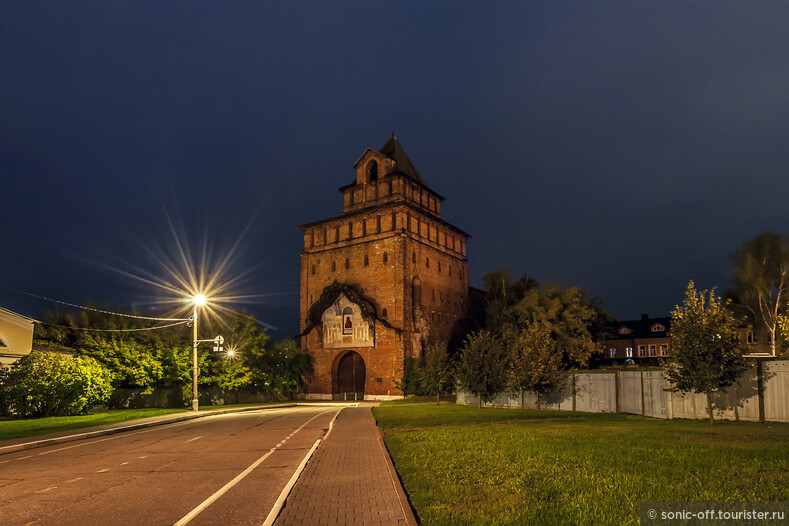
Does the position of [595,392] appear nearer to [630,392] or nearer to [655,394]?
[630,392]

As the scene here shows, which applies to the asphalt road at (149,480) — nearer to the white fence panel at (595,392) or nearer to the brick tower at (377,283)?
the white fence panel at (595,392)

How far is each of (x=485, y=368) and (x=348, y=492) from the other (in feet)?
85.8

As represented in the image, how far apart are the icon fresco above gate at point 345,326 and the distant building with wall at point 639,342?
131 ft

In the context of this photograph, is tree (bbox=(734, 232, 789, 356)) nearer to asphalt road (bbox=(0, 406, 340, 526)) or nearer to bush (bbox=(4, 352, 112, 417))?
asphalt road (bbox=(0, 406, 340, 526))

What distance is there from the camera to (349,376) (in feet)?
182

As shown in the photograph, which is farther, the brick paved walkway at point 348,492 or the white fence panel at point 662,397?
the white fence panel at point 662,397

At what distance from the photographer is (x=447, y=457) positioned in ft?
39.6

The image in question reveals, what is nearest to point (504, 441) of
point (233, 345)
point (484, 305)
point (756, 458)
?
point (756, 458)

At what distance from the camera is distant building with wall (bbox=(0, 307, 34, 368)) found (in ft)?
111

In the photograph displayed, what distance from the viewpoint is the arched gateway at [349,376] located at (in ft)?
180

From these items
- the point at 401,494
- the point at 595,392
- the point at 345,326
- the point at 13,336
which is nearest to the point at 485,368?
the point at 595,392

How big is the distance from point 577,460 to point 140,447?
12.5m

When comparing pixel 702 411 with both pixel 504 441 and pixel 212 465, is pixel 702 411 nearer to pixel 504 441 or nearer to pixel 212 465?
pixel 504 441

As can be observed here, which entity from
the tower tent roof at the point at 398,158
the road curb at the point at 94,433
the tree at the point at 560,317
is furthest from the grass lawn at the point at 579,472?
the tower tent roof at the point at 398,158
